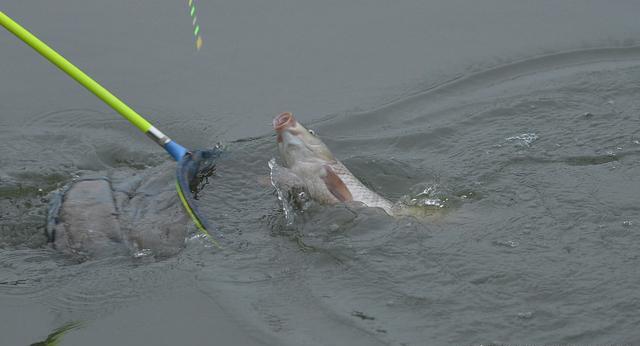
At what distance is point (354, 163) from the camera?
242 inches

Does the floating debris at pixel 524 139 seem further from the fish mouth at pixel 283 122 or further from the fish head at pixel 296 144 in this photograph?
the fish mouth at pixel 283 122

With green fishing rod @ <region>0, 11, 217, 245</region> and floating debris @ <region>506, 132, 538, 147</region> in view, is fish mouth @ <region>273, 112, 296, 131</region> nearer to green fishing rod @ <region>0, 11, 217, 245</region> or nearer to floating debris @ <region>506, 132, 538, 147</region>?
green fishing rod @ <region>0, 11, 217, 245</region>

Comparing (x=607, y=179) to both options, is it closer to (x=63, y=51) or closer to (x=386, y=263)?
(x=386, y=263)

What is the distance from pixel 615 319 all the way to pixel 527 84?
3.08 metres

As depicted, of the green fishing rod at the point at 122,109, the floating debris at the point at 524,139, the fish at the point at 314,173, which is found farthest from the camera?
the floating debris at the point at 524,139

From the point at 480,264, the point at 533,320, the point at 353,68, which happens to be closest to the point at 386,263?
the point at 480,264

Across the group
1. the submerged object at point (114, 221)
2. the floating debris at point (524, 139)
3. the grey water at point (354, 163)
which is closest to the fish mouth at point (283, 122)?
the grey water at point (354, 163)

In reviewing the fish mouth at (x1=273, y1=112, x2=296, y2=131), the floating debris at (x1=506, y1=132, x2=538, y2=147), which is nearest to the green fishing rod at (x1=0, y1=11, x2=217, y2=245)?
the fish mouth at (x1=273, y1=112, x2=296, y2=131)

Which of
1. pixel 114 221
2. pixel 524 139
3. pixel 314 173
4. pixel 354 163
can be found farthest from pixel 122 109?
pixel 524 139

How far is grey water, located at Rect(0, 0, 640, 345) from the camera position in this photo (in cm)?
457

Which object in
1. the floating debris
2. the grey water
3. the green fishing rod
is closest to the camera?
the grey water

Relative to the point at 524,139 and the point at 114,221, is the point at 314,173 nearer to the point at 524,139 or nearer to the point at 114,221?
the point at 114,221

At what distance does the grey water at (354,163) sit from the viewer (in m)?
4.57

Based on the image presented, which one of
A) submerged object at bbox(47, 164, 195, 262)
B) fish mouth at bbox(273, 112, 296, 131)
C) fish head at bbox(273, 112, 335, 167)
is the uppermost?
fish mouth at bbox(273, 112, 296, 131)
